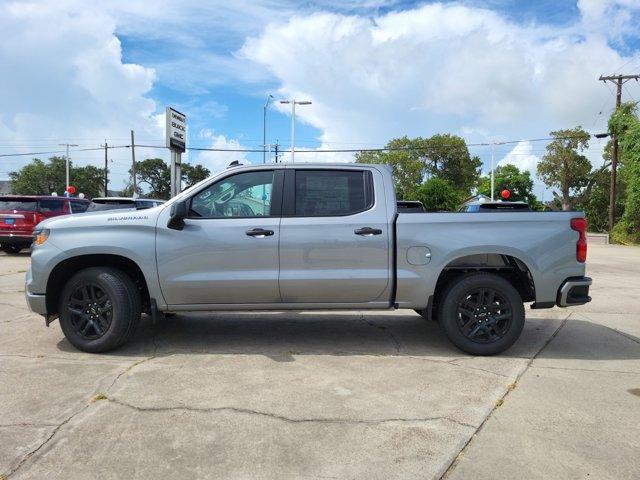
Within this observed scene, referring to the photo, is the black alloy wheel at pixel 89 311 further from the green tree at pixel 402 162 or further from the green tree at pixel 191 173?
the green tree at pixel 191 173

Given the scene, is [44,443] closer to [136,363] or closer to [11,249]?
[136,363]

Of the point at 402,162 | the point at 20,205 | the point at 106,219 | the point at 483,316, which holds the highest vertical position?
the point at 402,162

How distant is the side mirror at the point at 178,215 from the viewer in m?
5.04

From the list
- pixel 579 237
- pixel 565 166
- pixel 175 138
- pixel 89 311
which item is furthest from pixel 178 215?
pixel 565 166

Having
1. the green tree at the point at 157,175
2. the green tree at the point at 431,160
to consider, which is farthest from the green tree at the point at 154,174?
the green tree at the point at 431,160

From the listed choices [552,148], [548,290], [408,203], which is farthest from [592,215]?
[548,290]

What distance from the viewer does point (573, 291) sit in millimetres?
5277

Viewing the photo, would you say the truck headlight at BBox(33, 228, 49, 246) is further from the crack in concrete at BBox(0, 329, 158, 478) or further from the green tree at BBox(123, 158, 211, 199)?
the green tree at BBox(123, 158, 211, 199)

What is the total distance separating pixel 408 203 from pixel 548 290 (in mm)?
5536

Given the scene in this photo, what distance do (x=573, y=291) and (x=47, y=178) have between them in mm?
77062

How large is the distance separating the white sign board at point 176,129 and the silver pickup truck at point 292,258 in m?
9.14

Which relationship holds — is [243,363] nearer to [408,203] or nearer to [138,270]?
[138,270]

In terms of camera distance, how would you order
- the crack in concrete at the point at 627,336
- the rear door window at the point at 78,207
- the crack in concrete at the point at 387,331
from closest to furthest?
the crack in concrete at the point at 387,331 < the crack in concrete at the point at 627,336 < the rear door window at the point at 78,207

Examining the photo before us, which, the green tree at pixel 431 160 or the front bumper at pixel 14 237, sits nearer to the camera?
the front bumper at pixel 14 237
